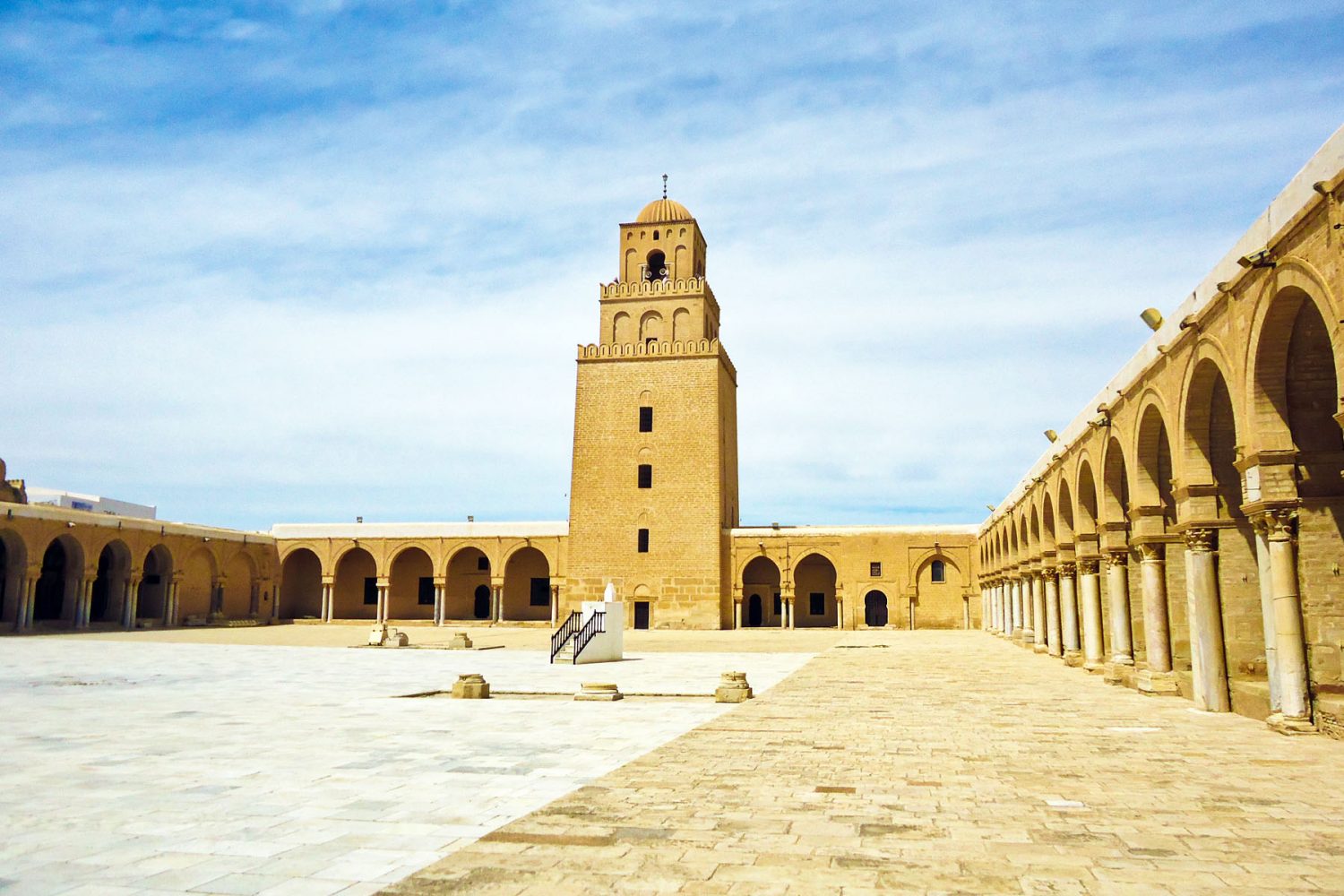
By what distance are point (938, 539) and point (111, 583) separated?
29.7m

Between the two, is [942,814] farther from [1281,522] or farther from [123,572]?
[123,572]

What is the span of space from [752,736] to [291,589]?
3900 cm

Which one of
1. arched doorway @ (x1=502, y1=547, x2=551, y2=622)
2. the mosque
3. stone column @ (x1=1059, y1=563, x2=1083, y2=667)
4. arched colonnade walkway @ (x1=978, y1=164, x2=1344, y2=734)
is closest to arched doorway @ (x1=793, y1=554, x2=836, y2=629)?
the mosque

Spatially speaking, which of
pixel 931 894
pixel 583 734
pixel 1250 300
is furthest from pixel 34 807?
pixel 1250 300

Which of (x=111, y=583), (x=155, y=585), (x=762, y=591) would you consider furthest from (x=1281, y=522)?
(x=155, y=585)

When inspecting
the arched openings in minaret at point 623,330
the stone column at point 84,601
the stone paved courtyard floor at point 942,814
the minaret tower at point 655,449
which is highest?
the arched openings in minaret at point 623,330

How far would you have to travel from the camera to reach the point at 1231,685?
1034cm

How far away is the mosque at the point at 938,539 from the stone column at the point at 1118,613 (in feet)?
0.13

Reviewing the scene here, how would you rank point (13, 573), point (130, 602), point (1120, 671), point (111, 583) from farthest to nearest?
point (111, 583), point (130, 602), point (13, 573), point (1120, 671)

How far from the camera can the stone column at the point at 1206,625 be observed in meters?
10.2

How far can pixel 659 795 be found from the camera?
5895mm

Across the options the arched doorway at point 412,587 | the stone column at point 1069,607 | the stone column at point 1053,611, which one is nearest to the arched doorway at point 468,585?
the arched doorway at point 412,587

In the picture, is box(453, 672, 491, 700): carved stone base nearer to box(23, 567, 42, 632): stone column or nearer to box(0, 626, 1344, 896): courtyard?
box(0, 626, 1344, 896): courtyard

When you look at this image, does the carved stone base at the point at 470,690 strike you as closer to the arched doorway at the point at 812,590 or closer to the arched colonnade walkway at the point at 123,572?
the arched colonnade walkway at the point at 123,572
